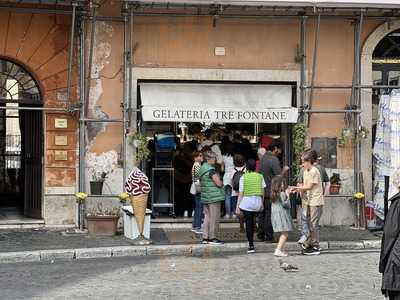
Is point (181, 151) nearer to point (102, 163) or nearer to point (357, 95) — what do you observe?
point (102, 163)

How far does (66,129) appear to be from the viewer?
1409 cm

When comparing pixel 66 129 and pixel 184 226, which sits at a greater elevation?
pixel 66 129

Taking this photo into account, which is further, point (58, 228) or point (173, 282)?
point (58, 228)

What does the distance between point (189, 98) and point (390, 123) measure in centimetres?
414

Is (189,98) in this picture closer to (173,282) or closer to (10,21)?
(10,21)

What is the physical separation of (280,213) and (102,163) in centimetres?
445

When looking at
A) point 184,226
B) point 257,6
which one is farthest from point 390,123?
point 184,226

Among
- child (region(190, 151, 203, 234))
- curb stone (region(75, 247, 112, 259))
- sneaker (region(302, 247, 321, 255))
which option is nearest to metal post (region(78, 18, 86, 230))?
child (region(190, 151, 203, 234))

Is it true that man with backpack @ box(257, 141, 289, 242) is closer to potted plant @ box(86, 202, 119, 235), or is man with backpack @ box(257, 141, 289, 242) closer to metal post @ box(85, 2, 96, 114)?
potted plant @ box(86, 202, 119, 235)

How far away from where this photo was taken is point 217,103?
Result: 14.3 metres

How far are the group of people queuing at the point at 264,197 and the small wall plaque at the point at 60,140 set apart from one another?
2.72 m

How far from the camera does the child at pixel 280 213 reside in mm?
11188

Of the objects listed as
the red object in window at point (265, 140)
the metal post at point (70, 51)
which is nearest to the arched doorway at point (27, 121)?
the metal post at point (70, 51)

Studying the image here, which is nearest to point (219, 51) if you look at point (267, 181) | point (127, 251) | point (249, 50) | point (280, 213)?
point (249, 50)
